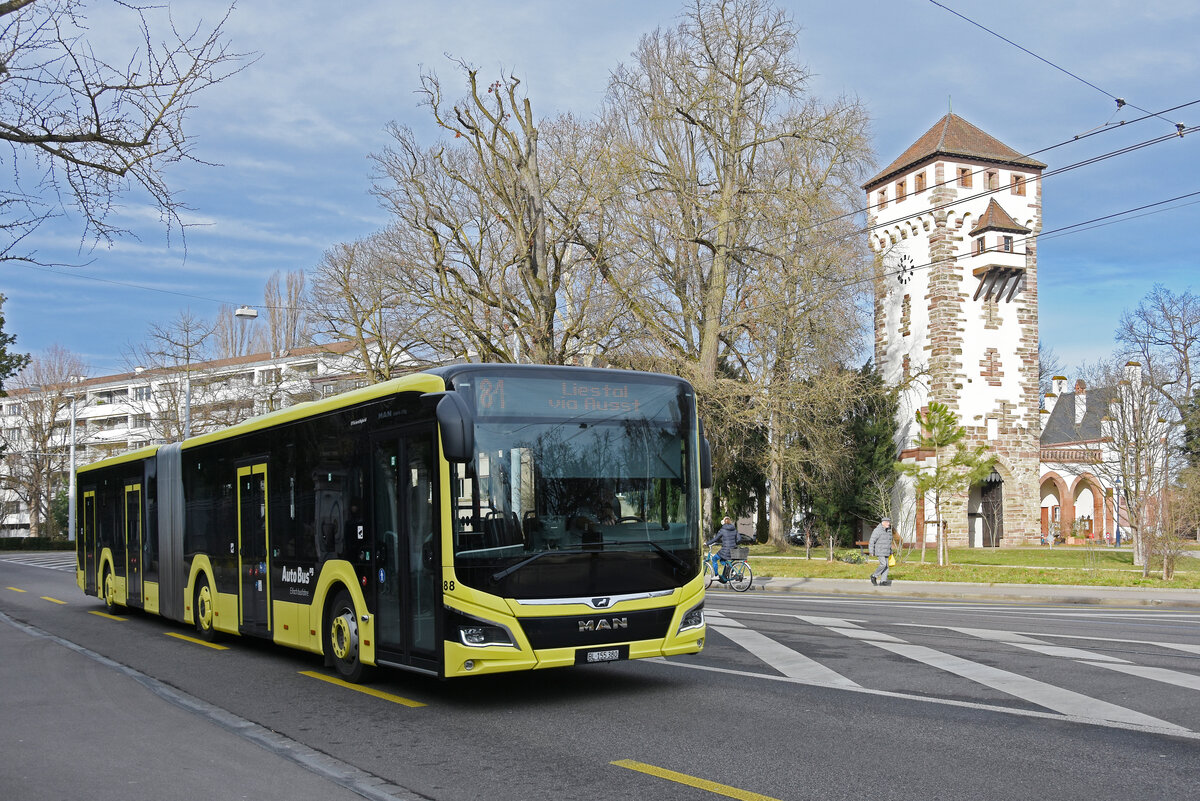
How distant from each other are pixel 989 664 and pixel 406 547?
5939mm

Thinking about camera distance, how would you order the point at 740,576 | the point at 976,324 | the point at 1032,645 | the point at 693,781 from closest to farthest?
the point at 693,781
the point at 1032,645
the point at 740,576
the point at 976,324

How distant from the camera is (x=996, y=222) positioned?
2067 inches

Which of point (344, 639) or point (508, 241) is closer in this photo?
point (344, 639)

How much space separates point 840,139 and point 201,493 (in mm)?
26221

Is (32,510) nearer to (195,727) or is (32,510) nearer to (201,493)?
(201,493)

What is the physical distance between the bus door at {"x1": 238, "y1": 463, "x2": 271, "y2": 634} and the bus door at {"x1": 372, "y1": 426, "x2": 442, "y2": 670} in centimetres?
332

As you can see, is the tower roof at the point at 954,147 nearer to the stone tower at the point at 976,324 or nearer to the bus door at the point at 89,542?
the stone tower at the point at 976,324

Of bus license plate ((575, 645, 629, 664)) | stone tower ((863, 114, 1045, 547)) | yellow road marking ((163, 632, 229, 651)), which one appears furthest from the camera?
stone tower ((863, 114, 1045, 547))

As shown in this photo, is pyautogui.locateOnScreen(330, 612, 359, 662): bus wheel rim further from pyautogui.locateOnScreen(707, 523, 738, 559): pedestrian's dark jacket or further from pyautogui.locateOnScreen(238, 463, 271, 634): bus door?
pyautogui.locateOnScreen(707, 523, 738, 559): pedestrian's dark jacket

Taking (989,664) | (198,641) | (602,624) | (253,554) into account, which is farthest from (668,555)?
(198,641)

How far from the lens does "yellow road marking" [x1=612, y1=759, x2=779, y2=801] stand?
5922 millimetres

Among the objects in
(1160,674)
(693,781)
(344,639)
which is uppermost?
(344,639)

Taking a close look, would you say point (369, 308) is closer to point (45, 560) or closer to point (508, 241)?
point (508, 241)

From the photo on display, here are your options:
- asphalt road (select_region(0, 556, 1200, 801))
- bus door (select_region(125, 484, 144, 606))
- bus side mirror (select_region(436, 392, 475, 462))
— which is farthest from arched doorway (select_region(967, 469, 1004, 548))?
bus side mirror (select_region(436, 392, 475, 462))
